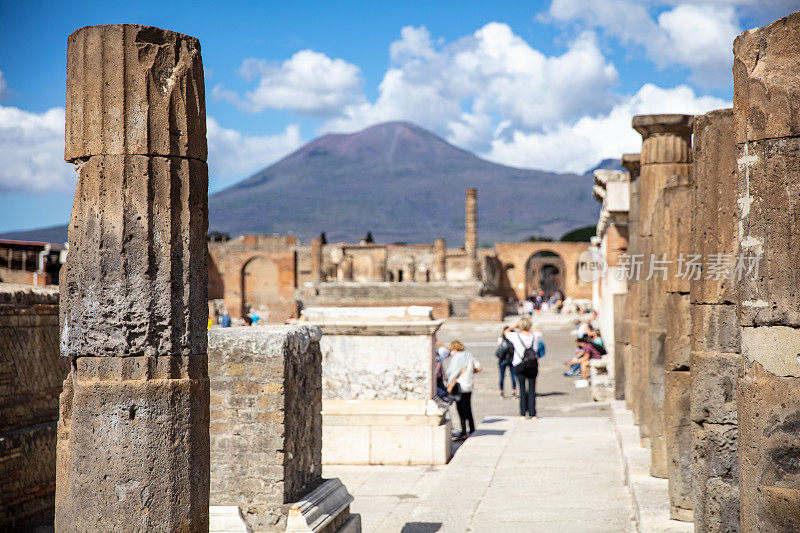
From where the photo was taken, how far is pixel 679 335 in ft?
16.7

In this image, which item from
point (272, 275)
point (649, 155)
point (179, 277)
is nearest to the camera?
point (179, 277)

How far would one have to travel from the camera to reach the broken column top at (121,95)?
322cm

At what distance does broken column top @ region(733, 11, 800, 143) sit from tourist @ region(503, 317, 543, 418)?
7.29m

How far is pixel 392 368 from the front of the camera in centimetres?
835

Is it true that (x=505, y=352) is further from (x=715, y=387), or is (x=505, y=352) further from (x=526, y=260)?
(x=526, y=260)

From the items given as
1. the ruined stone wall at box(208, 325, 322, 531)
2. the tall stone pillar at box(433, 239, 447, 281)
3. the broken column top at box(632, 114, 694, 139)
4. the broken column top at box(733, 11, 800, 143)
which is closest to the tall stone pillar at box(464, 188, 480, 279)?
the tall stone pillar at box(433, 239, 447, 281)

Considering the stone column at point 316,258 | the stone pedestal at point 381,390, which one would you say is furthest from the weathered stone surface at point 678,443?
the stone column at point 316,258

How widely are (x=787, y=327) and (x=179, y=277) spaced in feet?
7.00

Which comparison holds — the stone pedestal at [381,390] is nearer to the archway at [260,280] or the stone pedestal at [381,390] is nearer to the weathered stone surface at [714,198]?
the weathered stone surface at [714,198]

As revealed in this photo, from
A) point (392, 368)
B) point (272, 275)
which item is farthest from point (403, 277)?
A: point (392, 368)

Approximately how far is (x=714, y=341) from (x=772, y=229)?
1.49m

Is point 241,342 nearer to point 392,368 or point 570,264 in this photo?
point 392,368

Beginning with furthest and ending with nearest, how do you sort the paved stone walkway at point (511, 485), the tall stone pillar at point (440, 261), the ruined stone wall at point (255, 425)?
the tall stone pillar at point (440, 261)
the paved stone walkway at point (511, 485)
the ruined stone wall at point (255, 425)

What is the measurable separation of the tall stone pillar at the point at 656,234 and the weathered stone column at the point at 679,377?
414 millimetres
